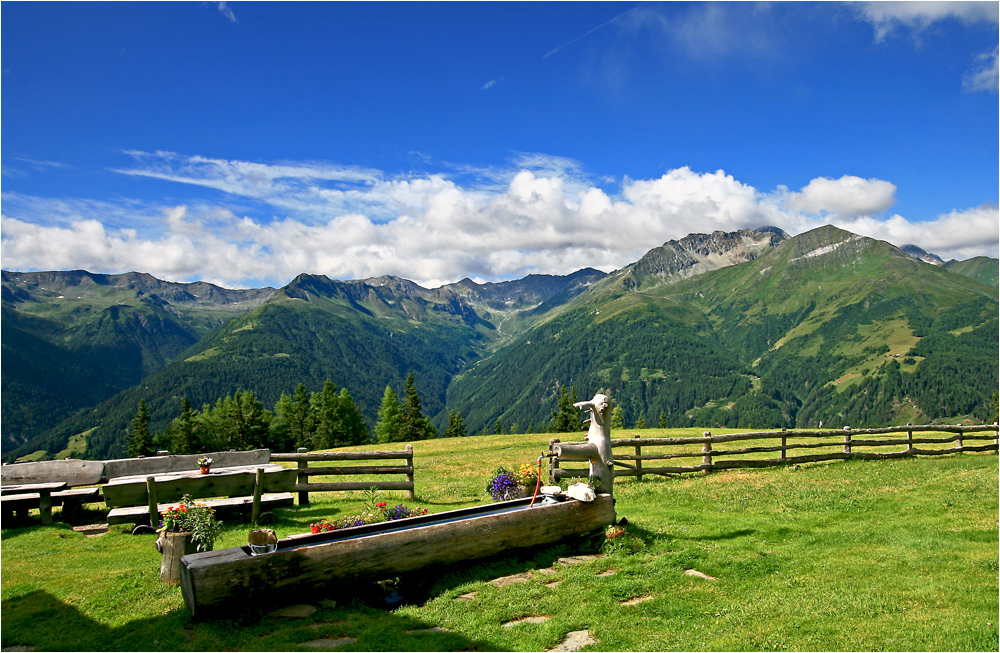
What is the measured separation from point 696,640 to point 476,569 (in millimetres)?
3908

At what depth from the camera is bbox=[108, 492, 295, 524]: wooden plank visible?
1298 cm

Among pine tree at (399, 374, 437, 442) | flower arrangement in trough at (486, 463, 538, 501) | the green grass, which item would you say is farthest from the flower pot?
pine tree at (399, 374, 437, 442)

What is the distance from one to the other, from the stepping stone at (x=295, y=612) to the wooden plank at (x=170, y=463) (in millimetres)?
9223

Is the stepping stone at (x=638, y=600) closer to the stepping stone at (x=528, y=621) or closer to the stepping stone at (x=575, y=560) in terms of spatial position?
the stepping stone at (x=528, y=621)

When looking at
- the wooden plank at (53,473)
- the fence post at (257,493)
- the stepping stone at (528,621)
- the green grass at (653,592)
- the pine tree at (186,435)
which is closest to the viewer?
the green grass at (653,592)

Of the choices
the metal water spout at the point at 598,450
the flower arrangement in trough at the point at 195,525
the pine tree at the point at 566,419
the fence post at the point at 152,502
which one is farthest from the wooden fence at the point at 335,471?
the pine tree at the point at 566,419

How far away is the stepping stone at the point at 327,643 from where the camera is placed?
6.95 metres

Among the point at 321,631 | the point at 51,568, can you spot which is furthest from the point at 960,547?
the point at 51,568

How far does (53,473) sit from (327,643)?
12.5 meters

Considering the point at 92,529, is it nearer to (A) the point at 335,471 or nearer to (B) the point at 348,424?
(A) the point at 335,471

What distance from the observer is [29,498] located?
43.5 ft

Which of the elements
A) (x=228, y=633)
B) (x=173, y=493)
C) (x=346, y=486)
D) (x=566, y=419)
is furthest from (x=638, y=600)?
(x=566, y=419)

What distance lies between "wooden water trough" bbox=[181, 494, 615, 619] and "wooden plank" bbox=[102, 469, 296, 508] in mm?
5427

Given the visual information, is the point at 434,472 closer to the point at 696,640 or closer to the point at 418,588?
the point at 418,588
